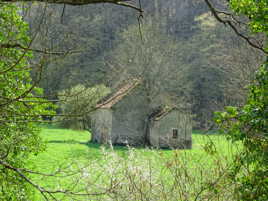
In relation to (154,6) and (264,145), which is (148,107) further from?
(154,6)

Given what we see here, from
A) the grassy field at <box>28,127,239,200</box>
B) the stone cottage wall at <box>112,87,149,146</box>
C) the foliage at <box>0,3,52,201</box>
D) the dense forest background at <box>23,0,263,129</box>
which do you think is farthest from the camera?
the dense forest background at <box>23,0,263,129</box>

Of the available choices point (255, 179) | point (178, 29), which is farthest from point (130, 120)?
point (178, 29)

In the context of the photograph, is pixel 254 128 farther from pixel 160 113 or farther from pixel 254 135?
pixel 160 113

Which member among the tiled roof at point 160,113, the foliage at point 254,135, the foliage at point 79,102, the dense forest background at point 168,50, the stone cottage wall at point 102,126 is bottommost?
the stone cottage wall at point 102,126

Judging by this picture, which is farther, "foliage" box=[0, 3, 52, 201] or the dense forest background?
the dense forest background

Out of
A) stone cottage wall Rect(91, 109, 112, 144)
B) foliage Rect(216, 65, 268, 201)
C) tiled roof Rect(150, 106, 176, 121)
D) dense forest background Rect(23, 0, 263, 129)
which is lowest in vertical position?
stone cottage wall Rect(91, 109, 112, 144)

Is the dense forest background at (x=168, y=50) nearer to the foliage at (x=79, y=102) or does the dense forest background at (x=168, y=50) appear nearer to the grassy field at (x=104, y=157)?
the grassy field at (x=104, y=157)

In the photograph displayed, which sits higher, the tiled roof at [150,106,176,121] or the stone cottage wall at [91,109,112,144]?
the tiled roof at [150,106,176,121]

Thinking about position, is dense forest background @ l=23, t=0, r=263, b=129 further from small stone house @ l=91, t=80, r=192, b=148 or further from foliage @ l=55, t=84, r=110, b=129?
foliage @ l=55, t=84, r=110, b=129

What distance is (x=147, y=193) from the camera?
21.4 feet

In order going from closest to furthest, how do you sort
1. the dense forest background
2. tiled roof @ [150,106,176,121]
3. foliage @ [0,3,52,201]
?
foliage @ [0,3,52,201] → tiled roof @ [150,106,176,121] → the dense forest background

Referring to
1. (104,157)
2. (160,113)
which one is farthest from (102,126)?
(104,157)

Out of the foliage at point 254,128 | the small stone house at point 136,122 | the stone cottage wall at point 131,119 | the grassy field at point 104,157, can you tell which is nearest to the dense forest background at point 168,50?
the stone cottage wall at point 131,119

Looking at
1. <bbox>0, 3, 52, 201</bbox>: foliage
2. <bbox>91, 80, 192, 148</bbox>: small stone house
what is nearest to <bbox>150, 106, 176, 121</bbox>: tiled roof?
<bbox>91, 80, 192, 148</bbox>: small stone house
